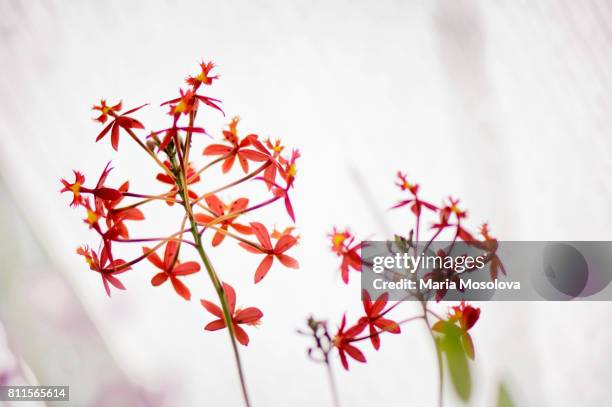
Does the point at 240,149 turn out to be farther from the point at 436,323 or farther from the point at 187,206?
the point at 436,323

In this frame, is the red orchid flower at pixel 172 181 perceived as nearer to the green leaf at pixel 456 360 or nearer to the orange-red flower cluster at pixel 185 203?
the orange-red flower cluster at pixel 185 203

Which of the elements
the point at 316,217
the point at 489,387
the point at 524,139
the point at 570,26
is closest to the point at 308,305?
the point at 316,217

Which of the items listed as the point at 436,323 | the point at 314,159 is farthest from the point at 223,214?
the point at 314,159

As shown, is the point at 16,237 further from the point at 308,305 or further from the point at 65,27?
the point at 308,305

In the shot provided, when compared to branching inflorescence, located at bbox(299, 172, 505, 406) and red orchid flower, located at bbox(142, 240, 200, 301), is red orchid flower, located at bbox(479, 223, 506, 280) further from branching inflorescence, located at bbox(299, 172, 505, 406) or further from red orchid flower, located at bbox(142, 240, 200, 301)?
red orchid flower, located at bbox(142, 240, 200, 301)

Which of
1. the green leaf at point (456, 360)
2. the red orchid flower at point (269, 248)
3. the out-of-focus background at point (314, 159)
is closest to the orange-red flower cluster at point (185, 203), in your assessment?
the red orchid flower at point (269, 248)

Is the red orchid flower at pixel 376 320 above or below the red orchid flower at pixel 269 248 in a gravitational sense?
below
